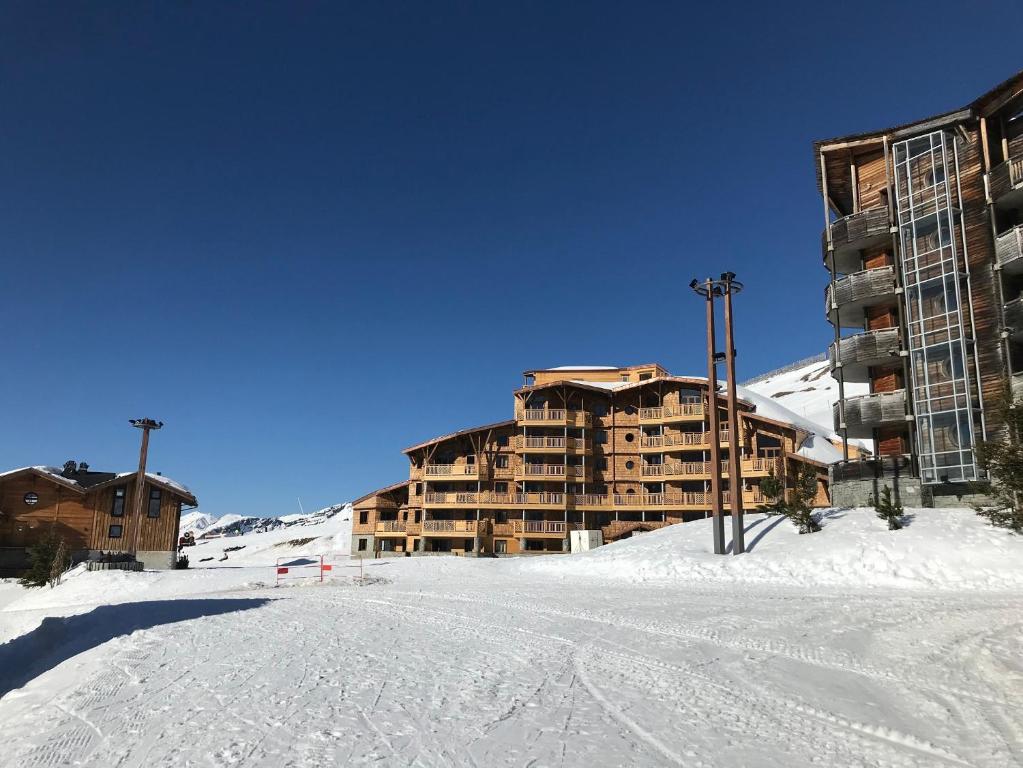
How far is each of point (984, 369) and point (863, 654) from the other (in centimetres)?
2312

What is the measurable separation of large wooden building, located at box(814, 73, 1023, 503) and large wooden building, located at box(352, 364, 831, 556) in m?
15.5

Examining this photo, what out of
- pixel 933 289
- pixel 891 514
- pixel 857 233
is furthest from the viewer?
pixel 857 233

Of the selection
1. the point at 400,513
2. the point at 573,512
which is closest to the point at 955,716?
the point at 573,512

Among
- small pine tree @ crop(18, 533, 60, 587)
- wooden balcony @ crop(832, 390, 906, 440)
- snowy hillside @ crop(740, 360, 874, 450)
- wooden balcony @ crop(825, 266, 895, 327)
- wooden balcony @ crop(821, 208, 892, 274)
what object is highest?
snowy hillside @ crop(740, 360, 874, 450)

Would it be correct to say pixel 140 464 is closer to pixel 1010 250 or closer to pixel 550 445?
pixel 550 445

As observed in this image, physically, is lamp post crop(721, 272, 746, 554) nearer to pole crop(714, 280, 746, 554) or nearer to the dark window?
pole crop(714, 280, 746, 554)

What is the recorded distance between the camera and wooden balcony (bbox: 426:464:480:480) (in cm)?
5146

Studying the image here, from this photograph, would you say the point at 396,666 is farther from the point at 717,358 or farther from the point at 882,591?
the point at 717,358

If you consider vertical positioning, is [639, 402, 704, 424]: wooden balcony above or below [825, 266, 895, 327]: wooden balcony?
below

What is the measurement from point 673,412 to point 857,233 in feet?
66.6

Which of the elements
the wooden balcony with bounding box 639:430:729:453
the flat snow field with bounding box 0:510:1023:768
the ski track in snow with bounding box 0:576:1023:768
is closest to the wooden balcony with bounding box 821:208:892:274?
the wooden balcony with bounding box 639:430:729:453

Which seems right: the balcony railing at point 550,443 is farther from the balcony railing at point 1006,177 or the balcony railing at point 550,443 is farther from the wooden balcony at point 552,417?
the balcony railing at point 1006,177

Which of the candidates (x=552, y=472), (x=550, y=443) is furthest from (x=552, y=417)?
(x=552, y=472)

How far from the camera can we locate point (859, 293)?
32.2 metres
